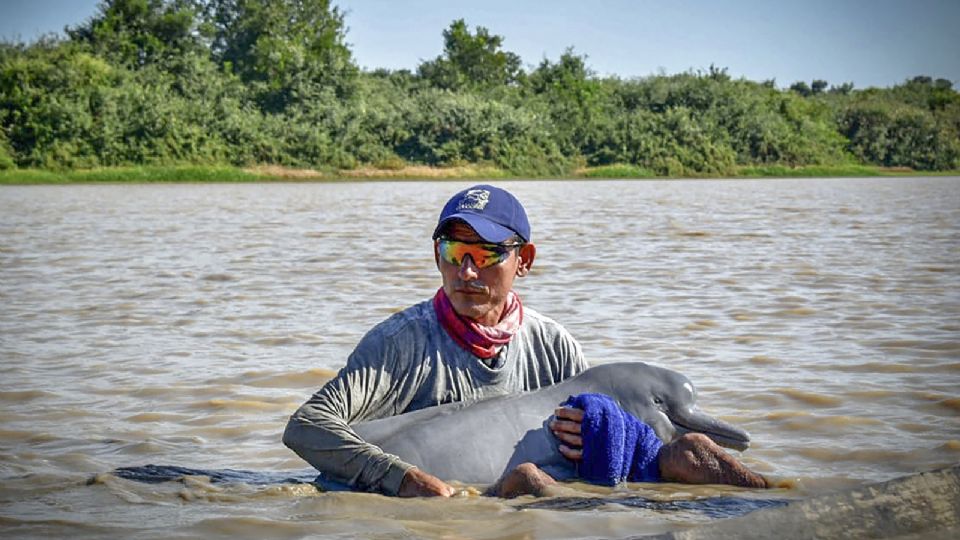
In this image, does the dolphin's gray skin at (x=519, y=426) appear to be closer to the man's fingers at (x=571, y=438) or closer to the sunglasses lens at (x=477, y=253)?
the man's fingers at (x=571, y=438)

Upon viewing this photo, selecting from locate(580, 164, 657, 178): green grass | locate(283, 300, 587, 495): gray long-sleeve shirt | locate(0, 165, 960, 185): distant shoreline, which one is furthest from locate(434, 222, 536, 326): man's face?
locate(580, 164, 657, 178): green grass

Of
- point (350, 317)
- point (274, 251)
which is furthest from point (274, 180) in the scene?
point (350, 317)

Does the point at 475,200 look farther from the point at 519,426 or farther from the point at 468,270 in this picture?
the point at 519,426

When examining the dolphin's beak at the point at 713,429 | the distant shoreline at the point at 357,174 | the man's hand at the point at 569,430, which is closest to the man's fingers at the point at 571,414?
the man's hand at the point at 569,430

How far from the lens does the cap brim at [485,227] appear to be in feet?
12.9

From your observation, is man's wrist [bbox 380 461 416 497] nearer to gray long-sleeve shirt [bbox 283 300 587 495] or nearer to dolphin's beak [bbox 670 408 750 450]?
gray long-sleeve shirt [bbox 283 300 587 495]

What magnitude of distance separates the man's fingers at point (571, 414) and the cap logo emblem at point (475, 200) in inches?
27.0

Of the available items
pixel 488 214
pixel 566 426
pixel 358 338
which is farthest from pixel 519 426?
pixel 358 338

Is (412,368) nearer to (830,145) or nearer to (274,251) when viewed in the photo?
(274,251)

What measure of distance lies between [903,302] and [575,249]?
5550mm

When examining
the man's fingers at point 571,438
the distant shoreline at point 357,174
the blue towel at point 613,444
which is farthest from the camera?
the distant shoreline at point 357,174

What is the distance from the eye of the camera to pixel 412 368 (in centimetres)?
401

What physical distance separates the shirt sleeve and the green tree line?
3770 centimetres

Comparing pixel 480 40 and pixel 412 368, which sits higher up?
pixel 480 40
